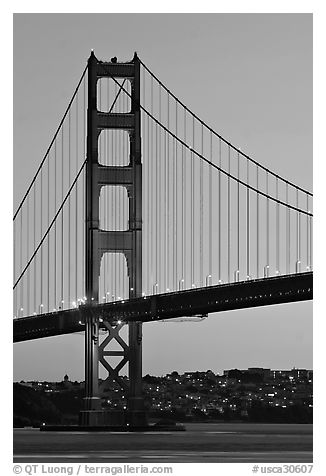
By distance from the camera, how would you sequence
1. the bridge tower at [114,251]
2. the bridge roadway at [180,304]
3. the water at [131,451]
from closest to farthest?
the water at [131,451], the bridge roadway at [180,304], the bridge tower at [114,251]

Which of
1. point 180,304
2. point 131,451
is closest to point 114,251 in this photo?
point 180,304

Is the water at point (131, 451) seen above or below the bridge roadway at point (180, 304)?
below

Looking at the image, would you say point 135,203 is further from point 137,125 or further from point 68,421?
point 68,421

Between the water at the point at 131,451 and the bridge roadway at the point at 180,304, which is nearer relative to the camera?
the water at the point at 131,451

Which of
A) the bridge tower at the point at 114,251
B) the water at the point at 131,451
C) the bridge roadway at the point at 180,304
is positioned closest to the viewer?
the water at the point at 131,451

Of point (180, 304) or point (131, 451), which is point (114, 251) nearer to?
point (180, 304)
